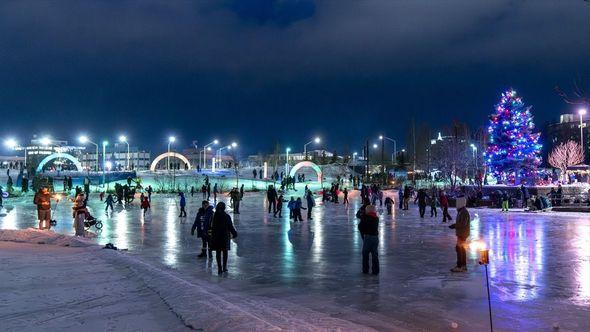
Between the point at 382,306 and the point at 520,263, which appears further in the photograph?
the point at 520,263

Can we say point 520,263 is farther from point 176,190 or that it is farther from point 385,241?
point 176,190

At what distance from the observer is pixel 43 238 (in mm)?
15562

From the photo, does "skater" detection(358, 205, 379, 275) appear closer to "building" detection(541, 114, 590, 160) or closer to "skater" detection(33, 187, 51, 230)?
"skater" detection(33, 187, 51, 230)

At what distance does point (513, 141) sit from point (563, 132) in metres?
84.5

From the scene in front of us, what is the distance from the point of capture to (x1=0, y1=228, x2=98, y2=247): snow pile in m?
15.1

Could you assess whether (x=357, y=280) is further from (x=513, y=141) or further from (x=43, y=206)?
(x=513, y=141)

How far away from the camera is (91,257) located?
12.5m

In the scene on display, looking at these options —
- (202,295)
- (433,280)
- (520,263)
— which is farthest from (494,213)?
(202,295)

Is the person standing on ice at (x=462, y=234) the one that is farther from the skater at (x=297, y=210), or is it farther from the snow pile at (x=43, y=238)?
the skater at (x=297, y=210)

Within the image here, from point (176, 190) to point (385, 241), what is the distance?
43550 millimetres

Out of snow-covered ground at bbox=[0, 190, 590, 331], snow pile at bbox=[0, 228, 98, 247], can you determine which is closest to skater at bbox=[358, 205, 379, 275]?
snow-covered ground at bbox=[0, 190, 590, 331]

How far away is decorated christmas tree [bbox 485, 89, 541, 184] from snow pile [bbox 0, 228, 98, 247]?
3712 centimetres

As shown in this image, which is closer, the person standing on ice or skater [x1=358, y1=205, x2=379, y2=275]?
skater [x1=358, y1=205, x2=379, y2=275]

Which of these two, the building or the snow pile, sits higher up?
the building
